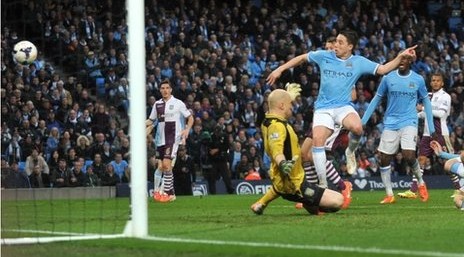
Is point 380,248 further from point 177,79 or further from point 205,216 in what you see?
point 177,79

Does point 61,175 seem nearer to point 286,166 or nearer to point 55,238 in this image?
point 286,166

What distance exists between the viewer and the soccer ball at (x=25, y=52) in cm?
1617

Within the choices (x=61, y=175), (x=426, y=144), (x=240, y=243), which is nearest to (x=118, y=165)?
(x=61, y=175)

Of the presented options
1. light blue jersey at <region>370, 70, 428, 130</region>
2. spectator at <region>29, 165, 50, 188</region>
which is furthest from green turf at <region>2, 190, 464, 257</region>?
spectator at <region>29, 165, 50, 188</region>

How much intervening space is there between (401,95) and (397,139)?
0.82m

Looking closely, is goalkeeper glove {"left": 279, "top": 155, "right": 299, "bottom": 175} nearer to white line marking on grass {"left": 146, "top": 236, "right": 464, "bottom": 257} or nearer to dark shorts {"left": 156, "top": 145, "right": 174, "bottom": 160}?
white line marking on grass {"left": 146, "top": 236, "right": 464, "bottom": 257}

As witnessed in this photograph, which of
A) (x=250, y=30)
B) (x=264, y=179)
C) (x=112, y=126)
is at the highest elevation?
(x=250, y=30)

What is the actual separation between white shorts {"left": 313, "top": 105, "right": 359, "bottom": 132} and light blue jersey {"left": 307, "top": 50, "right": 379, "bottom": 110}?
0.06m

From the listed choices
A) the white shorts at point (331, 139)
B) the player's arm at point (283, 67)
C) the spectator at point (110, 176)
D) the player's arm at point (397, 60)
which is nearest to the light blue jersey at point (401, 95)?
the white shorts at point (331, 139)

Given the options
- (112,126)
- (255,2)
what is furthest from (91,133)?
(255,2)

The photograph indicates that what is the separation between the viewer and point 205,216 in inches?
554

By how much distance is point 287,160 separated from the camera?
1302 centimetres

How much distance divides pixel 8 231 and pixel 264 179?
16792 millimetres

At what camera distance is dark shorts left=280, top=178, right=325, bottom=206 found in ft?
43.1
